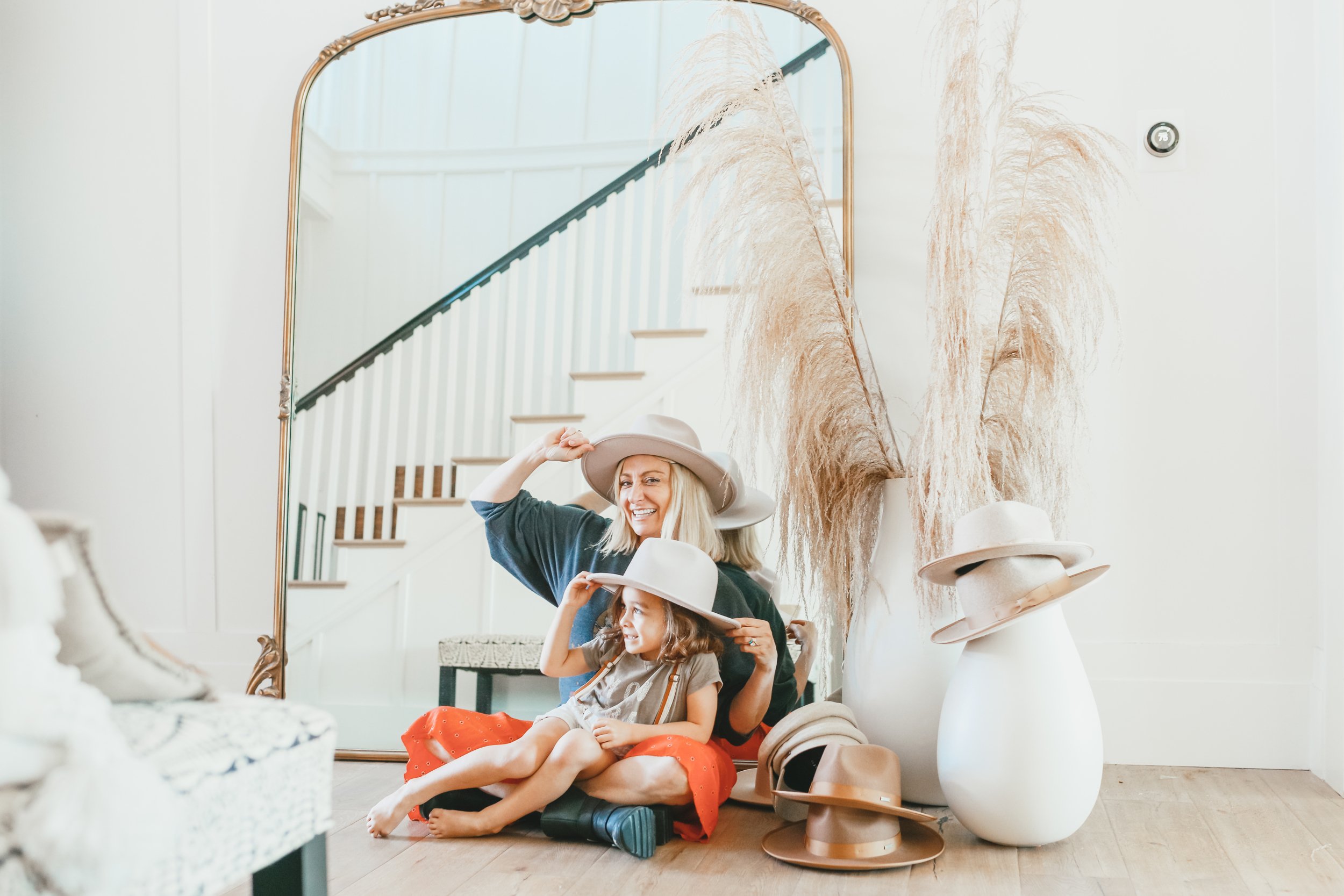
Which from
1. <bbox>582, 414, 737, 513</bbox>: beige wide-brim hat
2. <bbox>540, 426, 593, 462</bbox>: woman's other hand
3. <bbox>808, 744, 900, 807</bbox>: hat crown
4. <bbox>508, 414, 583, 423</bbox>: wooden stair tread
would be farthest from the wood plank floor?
<bbox>508, 414, 583, 423</bbox>: wooden stair tread

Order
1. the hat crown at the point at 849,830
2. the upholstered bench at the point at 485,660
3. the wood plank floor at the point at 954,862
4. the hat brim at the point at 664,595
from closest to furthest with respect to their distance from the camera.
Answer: the wood plank floor at the point at 954,862, the hat crown at the point at 849,830, the hat brim at the point at 664,595, the upholstered bench at the point at 485,660

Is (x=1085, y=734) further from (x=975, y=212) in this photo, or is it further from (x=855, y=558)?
(x=975, y=212)

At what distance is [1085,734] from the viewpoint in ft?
5.39

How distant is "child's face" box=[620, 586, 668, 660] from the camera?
188 cm

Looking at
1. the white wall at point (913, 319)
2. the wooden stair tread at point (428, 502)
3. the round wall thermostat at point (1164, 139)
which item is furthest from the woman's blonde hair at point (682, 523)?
the round wall thermostat at point (1164, 139)

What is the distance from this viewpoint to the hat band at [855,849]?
1.58 meters

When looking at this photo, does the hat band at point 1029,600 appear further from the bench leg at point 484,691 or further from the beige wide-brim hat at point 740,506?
the bench leg at point 484,691

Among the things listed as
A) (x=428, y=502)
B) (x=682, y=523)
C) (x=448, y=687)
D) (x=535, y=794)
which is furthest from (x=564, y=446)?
(x=535, y=794)

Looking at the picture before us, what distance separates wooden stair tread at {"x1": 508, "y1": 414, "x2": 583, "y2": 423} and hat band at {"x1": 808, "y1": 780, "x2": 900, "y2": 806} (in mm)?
1071

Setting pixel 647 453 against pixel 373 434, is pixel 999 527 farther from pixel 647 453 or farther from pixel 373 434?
pixel 373 434

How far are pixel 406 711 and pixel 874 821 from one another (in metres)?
1.23

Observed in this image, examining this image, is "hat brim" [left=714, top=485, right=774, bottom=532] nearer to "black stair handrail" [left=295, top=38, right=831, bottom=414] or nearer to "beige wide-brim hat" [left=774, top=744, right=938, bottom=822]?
"beige wide-brim hat" [left=774, top=744, right=938, bottom=822]

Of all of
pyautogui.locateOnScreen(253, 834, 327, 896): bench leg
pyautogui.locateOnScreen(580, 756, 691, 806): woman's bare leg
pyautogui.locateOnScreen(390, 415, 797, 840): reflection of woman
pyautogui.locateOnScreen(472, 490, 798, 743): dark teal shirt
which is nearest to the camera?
pyautogui.locateOnScreen(253, 834, 327, 896): bench leg

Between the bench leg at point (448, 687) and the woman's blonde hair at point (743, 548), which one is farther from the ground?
the woman's blonde hair at point (743, 548)
